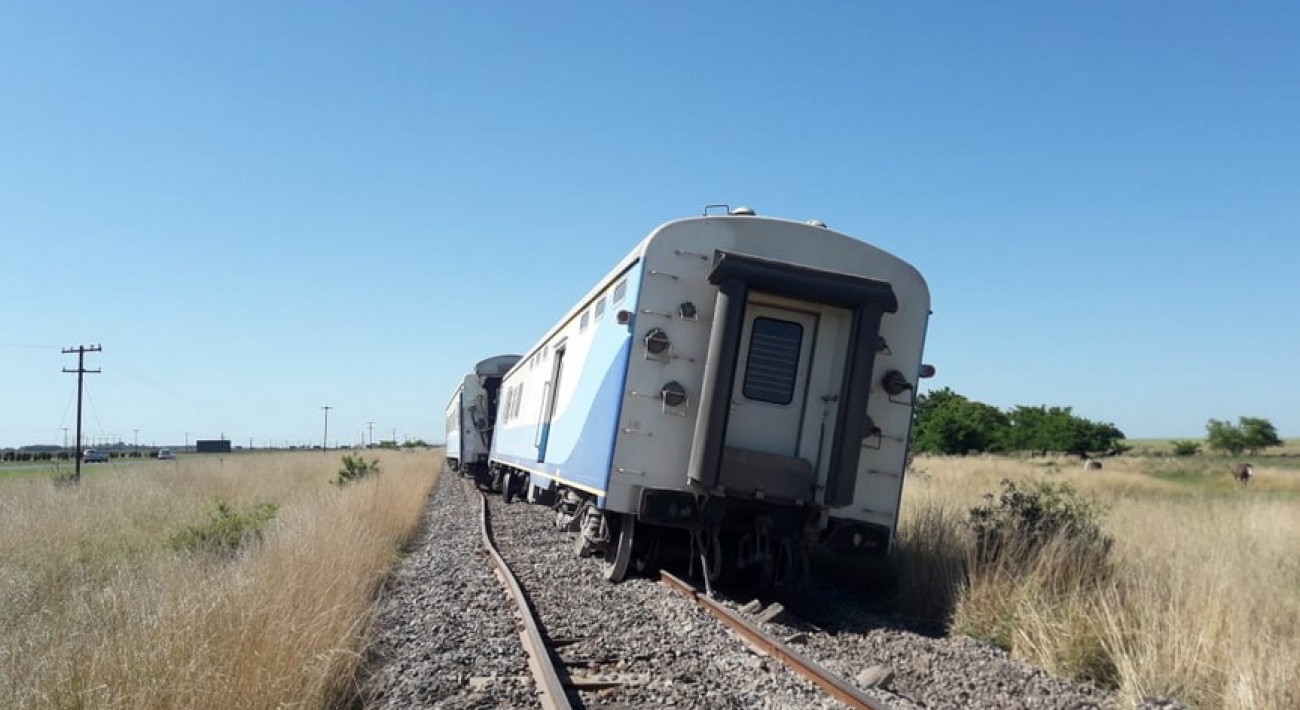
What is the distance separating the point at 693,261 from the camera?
9.31 metres

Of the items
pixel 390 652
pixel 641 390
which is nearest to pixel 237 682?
pixel 390 652

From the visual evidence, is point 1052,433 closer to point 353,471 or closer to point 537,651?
point 353,471

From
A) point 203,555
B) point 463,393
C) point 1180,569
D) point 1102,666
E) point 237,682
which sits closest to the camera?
point 237,682

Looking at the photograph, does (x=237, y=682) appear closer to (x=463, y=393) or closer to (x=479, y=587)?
(x=479, y=587)

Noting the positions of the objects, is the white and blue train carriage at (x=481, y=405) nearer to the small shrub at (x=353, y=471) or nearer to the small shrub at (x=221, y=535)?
the small shrub at (x=353, y=471)

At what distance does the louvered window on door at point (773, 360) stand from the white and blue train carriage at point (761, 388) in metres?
0.01

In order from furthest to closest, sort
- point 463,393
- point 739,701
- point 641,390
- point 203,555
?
1. point 463,393
2. point 203,555
3. point 641,390
4. point 739,701

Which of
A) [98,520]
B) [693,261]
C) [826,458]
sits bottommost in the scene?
[98,520]

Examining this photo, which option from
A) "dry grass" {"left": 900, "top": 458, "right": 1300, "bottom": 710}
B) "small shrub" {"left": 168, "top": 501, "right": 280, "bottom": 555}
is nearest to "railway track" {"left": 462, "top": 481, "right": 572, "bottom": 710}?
"dry grass" {"left": 900, "top": 458, "right": 1300, "bottom": 710}

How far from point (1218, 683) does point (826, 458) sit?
3.76 metres

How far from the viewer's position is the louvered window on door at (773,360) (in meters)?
9.38

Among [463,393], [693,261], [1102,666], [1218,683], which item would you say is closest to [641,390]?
[693,261]

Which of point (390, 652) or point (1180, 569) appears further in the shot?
point (1180, 569)

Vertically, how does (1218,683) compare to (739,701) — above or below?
above
